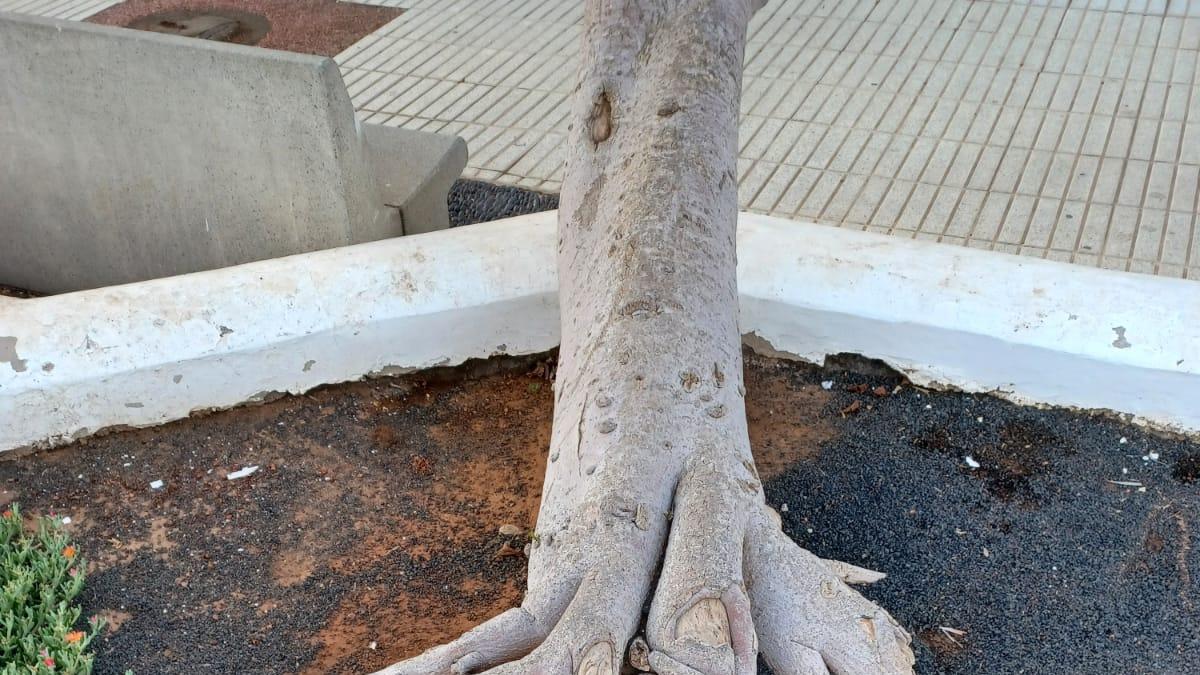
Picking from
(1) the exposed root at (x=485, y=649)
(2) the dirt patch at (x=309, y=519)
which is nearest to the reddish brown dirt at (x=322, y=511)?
(2) the dirt patch at (x=309, y=519)

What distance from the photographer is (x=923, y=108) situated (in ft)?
15.8

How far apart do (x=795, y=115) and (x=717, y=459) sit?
309cm

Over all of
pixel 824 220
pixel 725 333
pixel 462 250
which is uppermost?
pixel 725 333

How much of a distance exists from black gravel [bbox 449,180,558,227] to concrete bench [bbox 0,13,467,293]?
677 mm

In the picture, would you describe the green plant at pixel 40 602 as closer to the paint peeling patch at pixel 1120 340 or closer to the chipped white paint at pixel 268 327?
the chipped white paint at pixel 268 327

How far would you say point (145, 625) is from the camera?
7.97ft

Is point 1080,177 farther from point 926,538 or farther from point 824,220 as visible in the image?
point 926,538

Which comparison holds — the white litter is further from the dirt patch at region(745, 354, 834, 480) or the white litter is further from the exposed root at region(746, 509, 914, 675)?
the exposed root at region(746, 509, 914, 675)

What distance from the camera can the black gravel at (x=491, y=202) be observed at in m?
4.25

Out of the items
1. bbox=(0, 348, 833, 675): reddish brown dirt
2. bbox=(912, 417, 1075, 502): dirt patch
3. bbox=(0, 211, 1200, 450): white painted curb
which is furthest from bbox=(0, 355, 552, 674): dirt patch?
bbox=(912, 417, 1075, 502): dirt patch

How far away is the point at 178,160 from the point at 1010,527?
2273mm

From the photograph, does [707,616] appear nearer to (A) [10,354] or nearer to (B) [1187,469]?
(B) [1187,469]

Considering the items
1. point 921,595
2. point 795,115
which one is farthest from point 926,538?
point 795,115

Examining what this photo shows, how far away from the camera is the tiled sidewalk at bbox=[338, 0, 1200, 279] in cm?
411
